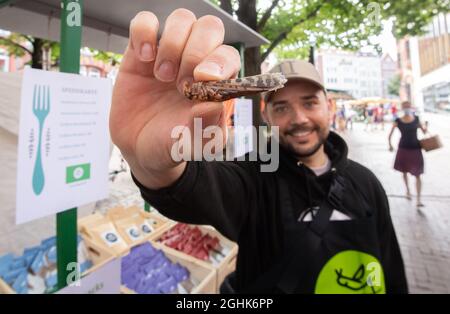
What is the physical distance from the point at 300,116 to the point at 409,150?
5.21 ft

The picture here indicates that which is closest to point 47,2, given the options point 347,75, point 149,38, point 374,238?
point 149,38

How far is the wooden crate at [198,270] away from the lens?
6.68 feet

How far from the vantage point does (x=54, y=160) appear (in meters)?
1.14

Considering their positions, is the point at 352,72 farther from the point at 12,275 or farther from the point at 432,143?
the point at 12,275

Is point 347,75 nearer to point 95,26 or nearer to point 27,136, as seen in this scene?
point 27,136

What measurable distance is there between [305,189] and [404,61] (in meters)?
2.25

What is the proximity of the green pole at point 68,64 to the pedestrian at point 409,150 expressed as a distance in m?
2.33

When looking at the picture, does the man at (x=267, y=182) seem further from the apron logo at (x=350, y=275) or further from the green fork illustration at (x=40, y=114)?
the green fork illustration at (x=40, y=114)

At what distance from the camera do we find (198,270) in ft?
7.16

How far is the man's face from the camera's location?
1429 millimetres

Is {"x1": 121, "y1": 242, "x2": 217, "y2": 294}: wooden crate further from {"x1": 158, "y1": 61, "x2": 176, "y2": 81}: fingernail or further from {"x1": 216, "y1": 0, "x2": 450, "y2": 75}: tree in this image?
{"x1": 158, "y1": 61, "x2": 176, "y2": 81}: fingernail

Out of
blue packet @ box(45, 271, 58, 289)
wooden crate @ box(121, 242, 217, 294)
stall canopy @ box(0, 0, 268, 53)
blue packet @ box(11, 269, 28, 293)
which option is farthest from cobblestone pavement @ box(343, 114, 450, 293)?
blue packet @ box(11, 269, 28, 293)

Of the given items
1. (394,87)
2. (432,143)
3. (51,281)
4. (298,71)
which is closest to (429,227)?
(432,143)

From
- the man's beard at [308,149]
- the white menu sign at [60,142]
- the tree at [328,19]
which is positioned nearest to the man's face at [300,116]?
the man's beard at [308,149]
